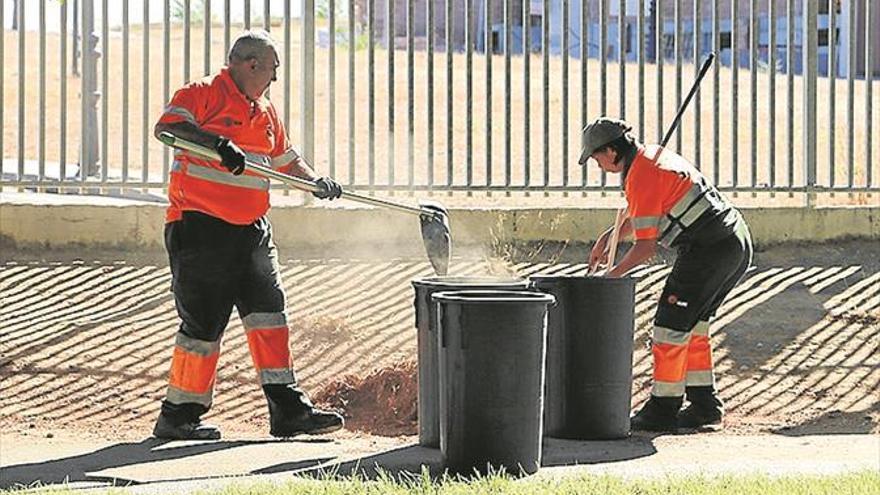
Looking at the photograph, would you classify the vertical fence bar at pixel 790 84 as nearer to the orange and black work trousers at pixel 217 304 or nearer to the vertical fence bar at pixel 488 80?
the vertical fence bar at pixel 488 80

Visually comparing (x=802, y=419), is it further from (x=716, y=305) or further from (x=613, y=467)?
(x=613, y=467)

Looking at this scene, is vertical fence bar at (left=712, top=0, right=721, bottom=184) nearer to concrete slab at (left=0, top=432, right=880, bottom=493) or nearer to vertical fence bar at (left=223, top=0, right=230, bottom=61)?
vertical fence bar at (left=223, top=0, right=230, bottom=61)

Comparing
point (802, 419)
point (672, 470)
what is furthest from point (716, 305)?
point (672, 470)

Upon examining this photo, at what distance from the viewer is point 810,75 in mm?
13508

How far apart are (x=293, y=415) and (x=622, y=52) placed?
550 centimetres

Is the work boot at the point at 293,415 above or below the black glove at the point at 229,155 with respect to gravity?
below

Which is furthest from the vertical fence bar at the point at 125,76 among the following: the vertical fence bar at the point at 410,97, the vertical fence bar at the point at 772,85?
the vertical fence bar at the point at 772,85

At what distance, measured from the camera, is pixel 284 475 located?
7355 millimetres

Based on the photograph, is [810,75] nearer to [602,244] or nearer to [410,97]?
[410,97]

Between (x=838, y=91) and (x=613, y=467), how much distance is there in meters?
7.10

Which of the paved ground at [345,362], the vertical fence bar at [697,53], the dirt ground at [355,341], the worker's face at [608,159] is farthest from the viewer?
the vertical fence bar at [697,53]

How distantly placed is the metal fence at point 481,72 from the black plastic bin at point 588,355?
439cm

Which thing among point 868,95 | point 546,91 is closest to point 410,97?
point 546,91

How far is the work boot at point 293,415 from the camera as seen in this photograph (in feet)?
28.1
